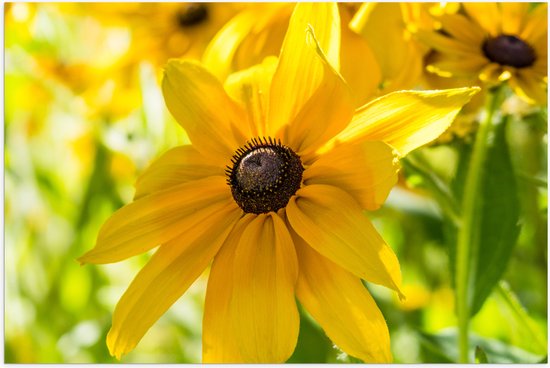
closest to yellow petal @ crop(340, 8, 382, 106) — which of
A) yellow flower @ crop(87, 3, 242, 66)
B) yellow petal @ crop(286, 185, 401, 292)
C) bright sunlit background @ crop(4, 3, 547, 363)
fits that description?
yellow petal @ crop(286, 185, 401, 292)

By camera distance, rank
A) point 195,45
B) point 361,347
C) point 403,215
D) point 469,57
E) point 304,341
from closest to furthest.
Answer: point 361,347
point 469,57
point 304,341
point 195,45
point 403,215

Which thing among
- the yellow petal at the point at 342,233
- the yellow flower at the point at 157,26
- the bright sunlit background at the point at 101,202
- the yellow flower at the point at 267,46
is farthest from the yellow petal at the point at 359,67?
the yellow flower at the point at 157,26

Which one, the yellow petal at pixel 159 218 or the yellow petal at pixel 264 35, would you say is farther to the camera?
the yellow petal at pixel 264 35

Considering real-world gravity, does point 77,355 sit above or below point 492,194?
above

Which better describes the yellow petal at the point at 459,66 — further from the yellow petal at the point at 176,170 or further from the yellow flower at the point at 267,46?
the yellow petal at the point at 176,170

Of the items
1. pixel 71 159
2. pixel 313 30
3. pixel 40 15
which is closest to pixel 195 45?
pixel 40 15

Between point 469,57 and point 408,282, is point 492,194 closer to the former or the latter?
point 469,57

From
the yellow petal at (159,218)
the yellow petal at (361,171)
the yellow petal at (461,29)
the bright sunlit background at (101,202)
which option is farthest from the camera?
the bright sunlit background at (101,202)

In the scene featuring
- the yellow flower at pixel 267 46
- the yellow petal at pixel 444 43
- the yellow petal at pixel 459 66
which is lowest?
the yellow petal at pixel 459 66
